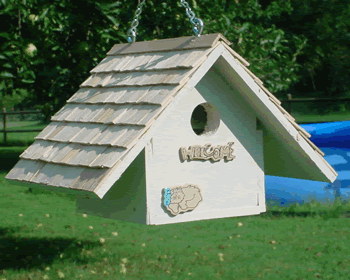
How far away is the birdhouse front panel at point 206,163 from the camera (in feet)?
9.36

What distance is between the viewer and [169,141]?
2906 mm

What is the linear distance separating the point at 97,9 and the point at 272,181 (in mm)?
4091

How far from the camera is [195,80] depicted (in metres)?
2.82

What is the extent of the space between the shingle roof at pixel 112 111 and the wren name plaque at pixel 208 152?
0.37 m

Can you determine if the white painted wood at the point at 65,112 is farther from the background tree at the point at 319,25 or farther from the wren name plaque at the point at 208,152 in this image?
the background tree at the point at 319,25

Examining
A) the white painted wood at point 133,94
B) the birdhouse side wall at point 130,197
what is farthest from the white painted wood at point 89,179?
the white painted wood at point 133,94

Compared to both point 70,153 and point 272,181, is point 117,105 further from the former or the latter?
point 272,181

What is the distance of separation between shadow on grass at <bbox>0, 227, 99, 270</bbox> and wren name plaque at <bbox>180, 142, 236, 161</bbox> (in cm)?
292

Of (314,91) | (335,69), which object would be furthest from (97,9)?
(314,91)

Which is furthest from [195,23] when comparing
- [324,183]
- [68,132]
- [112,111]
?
[324,183]

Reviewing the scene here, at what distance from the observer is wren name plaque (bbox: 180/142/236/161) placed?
9.75 feet

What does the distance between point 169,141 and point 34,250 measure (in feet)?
12.4

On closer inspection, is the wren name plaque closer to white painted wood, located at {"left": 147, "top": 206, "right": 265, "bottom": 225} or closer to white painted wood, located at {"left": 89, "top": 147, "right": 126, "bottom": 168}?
white painted wood, located at {"left": 147, "top": 206, "right": 265, "bottom": 225}

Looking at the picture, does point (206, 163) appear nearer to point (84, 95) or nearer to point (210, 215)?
point (210, 215)
